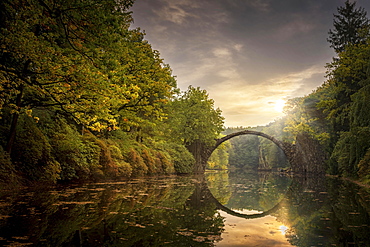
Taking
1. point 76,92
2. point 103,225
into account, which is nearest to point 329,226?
Answer: point 103,225

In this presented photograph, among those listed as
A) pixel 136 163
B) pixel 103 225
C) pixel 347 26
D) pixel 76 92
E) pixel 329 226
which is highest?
pixel 347 26

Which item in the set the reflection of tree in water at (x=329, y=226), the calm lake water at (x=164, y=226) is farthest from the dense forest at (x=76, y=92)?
the reflection of tree in water at (x=329, y=226)

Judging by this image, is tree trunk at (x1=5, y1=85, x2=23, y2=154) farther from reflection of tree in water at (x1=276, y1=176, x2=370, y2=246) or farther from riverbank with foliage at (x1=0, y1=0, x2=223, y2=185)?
reflection of tree in water at (x1=276, y1=176, x2=370, y2=246)

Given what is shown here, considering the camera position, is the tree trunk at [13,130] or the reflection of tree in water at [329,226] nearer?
the reflection of tree in water at [329,226]

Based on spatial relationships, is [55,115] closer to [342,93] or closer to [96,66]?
[96,66]

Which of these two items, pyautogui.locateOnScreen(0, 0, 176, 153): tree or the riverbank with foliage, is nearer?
pyautogui.locateOnScreen(0, 0, 176, 153): tree

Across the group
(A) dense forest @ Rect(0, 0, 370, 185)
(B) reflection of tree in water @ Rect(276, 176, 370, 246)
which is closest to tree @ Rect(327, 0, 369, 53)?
(A) dense forest @ Rect(0, 0, 370, 185)

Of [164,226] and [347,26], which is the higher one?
[347,26]

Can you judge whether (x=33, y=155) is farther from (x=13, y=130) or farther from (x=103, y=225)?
(x=103, y=225)

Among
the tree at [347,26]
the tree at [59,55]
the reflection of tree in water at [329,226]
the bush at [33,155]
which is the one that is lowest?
the reflection of tree in water at [329,226]

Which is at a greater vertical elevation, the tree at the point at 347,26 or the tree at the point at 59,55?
the tree at the point at 347,26

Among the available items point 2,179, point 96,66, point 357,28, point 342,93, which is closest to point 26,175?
point 2,179

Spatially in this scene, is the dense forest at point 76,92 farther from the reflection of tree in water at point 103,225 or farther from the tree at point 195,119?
the tree at point 195,119

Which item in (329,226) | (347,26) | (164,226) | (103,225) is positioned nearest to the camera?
(103,225)
